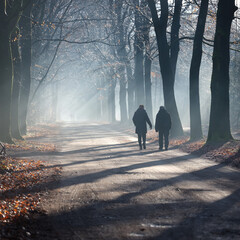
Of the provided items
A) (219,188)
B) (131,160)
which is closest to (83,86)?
(131,160)

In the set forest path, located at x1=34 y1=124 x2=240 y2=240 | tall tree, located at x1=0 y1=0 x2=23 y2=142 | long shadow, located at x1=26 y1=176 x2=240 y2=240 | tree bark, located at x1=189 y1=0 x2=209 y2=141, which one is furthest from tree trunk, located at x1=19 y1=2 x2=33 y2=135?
long shadow, located at x1=26 y1=176 x2=240 y2=240

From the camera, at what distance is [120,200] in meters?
7.17

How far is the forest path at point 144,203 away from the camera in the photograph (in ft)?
17.3

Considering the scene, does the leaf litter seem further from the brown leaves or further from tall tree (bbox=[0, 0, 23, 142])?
tall tree (bbox=[0, 0, 23, 142])

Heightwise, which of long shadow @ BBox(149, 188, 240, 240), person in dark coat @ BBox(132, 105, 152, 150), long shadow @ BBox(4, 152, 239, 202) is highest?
person in dark coat @ BBox(132, 105, 152, 150)

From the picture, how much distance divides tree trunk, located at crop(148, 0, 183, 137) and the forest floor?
33.8 ft

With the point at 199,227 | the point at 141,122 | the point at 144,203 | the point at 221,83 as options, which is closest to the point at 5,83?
the point at 141,122

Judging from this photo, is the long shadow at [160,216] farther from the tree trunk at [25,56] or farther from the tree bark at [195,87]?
the tree trunk at [25,56]

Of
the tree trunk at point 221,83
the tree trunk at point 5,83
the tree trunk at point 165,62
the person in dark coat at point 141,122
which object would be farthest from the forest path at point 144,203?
the tree trunk at point 165,62

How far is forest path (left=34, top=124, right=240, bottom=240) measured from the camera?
5.26 m

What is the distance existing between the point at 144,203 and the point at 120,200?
1.75ft

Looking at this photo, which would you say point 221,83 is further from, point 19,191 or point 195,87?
point 19,191

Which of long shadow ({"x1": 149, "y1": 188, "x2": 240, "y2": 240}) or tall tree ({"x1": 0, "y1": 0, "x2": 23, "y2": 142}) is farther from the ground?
tall tree ({"x1": 0, "y1": 0, "x2": 23, "y2": 142})

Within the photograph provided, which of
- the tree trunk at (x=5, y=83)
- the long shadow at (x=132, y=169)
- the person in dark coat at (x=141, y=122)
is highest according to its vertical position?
the tree trunk at (x=5, y=83)
